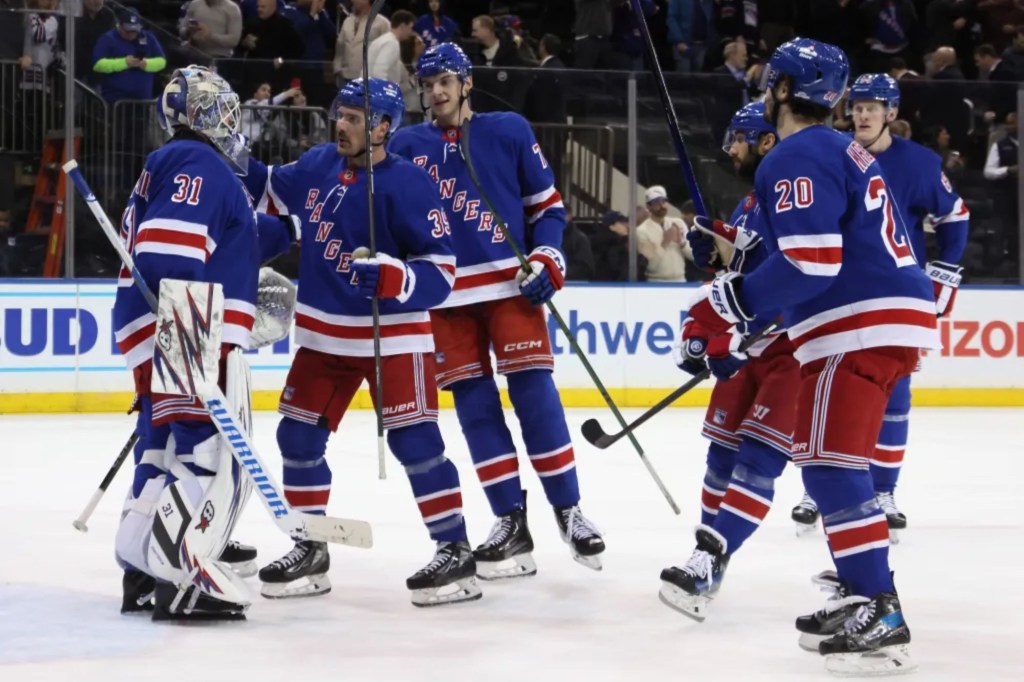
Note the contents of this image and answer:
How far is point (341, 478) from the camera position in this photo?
6.41m

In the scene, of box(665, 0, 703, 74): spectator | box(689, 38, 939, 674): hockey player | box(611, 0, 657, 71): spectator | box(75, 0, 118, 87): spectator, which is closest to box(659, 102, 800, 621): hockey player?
box(689, 38, 939, 674): hockey player

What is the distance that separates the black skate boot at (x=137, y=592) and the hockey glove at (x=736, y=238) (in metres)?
1.65

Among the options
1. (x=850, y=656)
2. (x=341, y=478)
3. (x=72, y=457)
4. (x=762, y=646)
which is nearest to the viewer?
(x=850, y=656)

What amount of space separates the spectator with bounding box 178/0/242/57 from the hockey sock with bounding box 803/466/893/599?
7185 millimetres

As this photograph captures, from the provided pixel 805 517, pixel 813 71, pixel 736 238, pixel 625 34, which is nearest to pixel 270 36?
pixel 625 34

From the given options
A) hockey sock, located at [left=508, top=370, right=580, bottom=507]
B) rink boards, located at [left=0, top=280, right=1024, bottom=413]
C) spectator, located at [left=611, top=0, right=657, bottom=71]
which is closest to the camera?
hockey sock, located at [left=508, top=370, right=580, bottom=507]

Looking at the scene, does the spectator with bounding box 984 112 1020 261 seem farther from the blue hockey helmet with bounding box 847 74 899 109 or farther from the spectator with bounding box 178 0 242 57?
the blue hockey helmet with bounding box 847 74 899 109

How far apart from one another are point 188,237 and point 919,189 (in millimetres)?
2661

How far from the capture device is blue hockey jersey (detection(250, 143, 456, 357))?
4176 millimetres

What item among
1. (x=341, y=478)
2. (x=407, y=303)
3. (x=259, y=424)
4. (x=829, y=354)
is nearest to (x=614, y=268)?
(x=259, y=424)

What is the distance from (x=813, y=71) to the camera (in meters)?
3.46

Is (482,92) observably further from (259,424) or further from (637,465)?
(637,465)

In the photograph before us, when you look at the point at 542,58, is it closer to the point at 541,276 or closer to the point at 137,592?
the point at 541,276

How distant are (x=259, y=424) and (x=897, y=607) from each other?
5.41m
